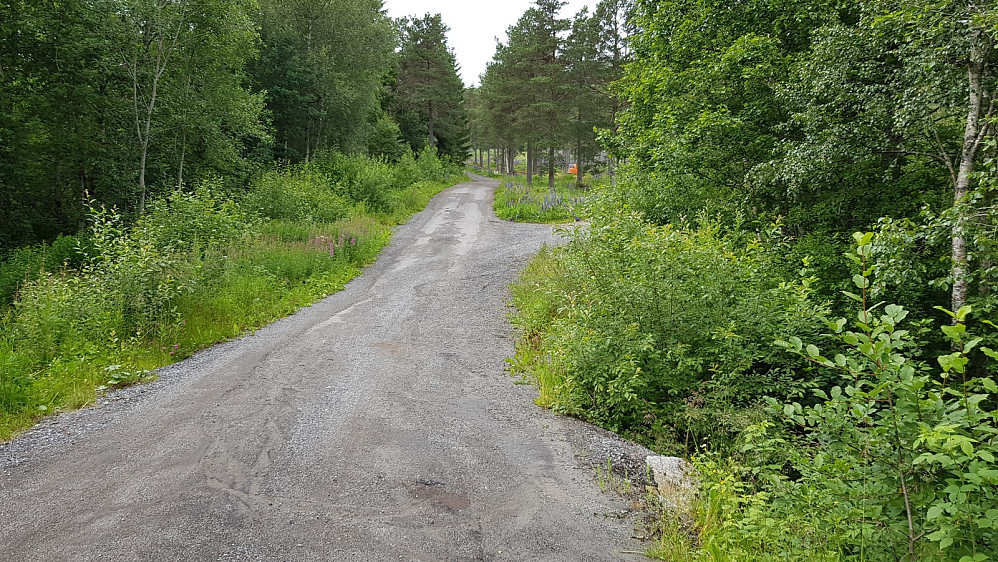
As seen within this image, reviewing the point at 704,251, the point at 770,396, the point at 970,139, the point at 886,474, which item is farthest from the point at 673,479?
the point at 970,139

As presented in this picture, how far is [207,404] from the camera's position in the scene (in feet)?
18.2

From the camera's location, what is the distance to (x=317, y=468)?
4.19 meters

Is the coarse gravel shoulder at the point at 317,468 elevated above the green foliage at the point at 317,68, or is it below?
below

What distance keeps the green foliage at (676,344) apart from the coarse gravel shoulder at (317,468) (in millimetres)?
531

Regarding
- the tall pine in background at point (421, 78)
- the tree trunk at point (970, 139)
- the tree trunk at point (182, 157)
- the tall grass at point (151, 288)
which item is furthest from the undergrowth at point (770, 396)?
the tall pine in background at point (421, 78)

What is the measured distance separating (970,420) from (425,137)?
3946cm

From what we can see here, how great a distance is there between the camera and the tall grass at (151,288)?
5973 mm

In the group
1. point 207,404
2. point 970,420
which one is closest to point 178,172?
point 207,404

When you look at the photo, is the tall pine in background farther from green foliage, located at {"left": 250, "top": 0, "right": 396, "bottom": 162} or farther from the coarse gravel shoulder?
the coarse gravel shoulder

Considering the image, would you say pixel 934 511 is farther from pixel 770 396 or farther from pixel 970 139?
pixel 970 139

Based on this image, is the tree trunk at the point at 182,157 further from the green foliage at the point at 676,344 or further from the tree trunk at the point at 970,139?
the tree trunk at the point at 970,139

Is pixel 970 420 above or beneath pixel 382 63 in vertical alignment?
beneath

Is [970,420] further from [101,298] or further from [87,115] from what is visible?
[87,115]

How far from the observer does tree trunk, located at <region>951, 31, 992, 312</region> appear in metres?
5.09
